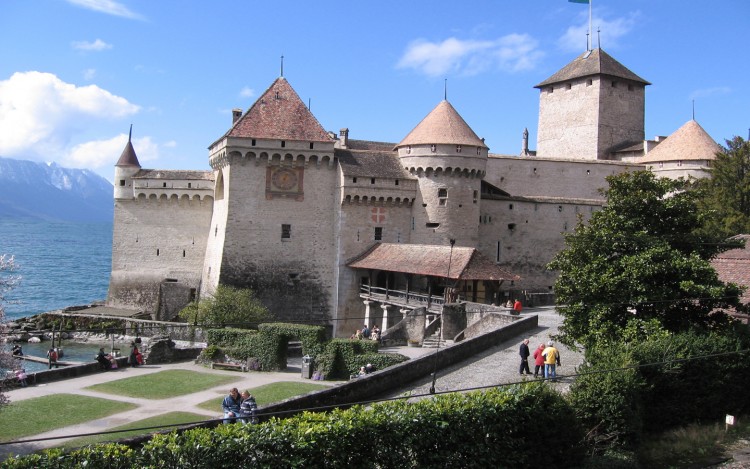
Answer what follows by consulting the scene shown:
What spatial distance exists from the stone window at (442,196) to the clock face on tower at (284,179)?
27.8 ft

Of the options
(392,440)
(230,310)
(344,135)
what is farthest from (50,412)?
(344,135)

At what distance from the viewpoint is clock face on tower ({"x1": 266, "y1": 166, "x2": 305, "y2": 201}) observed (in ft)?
133

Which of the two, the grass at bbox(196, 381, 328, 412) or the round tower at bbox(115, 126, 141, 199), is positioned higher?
the round tower at bbox(115, 126, 141, 199)

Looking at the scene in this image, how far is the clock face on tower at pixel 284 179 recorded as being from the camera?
40.8m

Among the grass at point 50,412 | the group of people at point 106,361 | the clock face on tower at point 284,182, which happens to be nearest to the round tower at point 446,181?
the clock face on tower at point 284,182

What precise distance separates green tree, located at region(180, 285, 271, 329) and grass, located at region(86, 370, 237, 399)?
8.13m

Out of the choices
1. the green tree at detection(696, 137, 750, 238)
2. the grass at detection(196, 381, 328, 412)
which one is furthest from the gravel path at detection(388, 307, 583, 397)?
the green tree at detection(696, 137, 750, 238)

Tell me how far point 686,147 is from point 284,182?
2615 centimetres

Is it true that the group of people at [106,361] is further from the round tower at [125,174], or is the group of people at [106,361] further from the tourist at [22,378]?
the round tower at [125,174]

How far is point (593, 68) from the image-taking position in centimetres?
5375

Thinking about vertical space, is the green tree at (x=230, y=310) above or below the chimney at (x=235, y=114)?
below

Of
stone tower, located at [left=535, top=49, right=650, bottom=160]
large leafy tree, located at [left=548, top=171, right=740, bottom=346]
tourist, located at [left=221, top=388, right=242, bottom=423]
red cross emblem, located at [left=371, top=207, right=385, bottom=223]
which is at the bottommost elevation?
tourist, located at [left=221, top=388, right=242, bottom=423]

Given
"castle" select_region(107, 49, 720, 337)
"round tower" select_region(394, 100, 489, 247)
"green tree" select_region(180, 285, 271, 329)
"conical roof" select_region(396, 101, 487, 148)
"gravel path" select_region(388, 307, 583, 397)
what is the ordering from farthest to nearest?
"conical roof" select_region(396, 101, 487, 148) → "round tower" select_region(394, 100, 489, 247) → "castle" select_region(107, 49, 720, 337) → "green tree" select_region(180, 285, 271, 329) → "gravel path" select_region(388, 307, 583, 397)

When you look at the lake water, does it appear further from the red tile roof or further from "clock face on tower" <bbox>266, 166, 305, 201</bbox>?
the red tile roof
